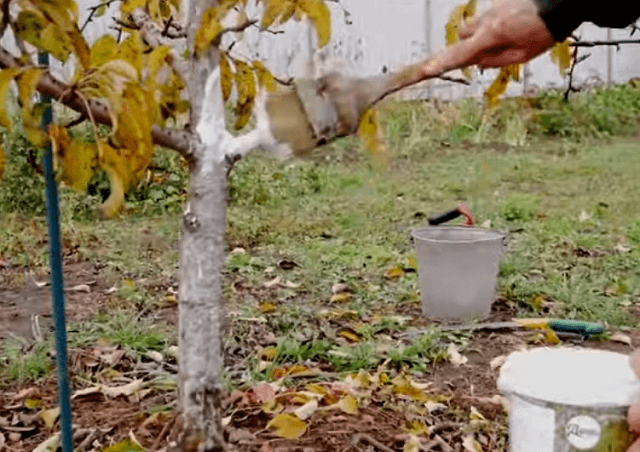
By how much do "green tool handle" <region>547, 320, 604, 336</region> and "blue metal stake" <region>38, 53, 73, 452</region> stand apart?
5.65ft

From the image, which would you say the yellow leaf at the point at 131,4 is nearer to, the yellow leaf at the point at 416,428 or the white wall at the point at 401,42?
the yellow leaf at the point at 416,428

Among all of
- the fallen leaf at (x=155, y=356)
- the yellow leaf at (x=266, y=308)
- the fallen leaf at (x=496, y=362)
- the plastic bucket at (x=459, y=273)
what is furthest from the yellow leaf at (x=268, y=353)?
the plastic bucket at (x=459, y=273)

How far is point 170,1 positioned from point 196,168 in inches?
22.9

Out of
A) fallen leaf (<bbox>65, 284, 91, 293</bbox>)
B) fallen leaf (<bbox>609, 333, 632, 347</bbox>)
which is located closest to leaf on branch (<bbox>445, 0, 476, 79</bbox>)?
fallen leaf (<bbox>609, 333, 632, 347</bbox>)

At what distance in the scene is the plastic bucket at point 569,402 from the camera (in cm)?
171

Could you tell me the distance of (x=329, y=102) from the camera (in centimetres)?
164

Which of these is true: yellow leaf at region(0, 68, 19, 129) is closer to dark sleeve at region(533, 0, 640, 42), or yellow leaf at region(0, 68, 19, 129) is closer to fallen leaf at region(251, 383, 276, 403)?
dark sleeve at region(533, 0, 640, 42)

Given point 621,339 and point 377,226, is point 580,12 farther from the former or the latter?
point 377,226

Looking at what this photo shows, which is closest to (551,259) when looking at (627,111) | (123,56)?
(123,56)

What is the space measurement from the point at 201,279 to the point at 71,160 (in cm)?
40

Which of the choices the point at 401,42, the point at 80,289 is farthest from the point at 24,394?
the point at 401,42

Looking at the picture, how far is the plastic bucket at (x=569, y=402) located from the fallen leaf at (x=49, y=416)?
116 centimetres

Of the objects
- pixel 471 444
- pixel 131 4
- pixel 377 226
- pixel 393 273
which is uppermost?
pixel 131 4

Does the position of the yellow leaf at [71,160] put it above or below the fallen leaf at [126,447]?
above
